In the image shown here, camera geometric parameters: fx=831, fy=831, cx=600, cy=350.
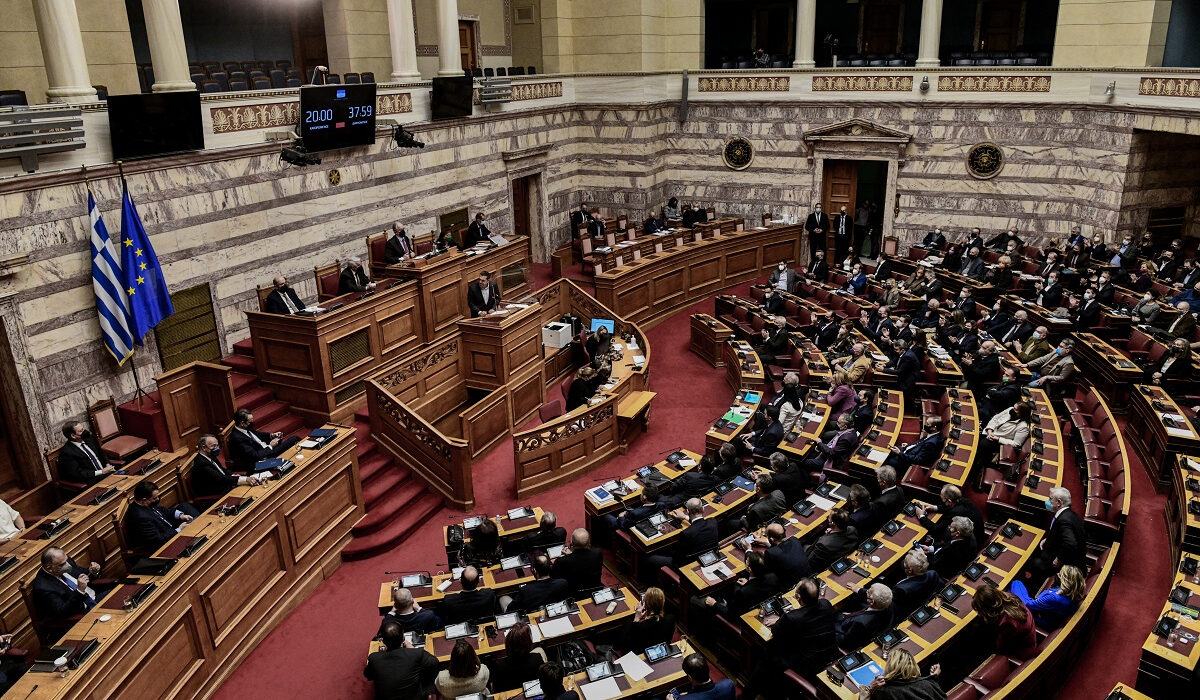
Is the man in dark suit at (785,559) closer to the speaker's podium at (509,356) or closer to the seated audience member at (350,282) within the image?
the speaker's podium at (509,356)

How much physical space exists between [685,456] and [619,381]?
7.38ft

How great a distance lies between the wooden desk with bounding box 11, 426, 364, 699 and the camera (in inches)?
251

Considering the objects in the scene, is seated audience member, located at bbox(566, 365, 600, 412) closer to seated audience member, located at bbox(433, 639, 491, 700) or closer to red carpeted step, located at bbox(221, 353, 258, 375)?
red carpeted step, located at bbox(221, 353, 258, 375)

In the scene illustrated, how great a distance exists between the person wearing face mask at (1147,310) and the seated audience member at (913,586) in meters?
8.47

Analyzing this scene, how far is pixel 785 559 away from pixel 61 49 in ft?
33.3

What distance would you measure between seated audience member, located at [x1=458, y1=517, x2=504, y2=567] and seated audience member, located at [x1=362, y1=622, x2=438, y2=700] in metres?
1.70

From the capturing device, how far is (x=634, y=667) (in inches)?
268

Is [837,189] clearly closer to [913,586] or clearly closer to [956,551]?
[956,551]

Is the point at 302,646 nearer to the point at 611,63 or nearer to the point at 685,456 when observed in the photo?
the point at 685,456

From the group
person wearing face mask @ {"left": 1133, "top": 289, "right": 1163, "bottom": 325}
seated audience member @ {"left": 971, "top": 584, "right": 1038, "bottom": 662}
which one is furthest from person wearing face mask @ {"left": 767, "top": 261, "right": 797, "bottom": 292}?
seated audience member @ {"left": 971, "top": 584, "right": 1038, "bottom": 662}

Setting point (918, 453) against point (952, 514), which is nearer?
point (952, 514)

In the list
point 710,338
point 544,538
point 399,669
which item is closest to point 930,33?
point 710,338

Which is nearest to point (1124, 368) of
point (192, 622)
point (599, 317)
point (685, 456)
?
point (685, 456)

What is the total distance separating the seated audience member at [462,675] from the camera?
643cm
